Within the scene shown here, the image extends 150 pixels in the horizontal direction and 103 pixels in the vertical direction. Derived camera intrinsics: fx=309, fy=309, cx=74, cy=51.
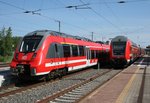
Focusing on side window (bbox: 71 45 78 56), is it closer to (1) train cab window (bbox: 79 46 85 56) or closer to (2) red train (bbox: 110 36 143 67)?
(1) train cab window (bbox: 79 46 85 56)

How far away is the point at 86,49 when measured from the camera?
27.5 meters

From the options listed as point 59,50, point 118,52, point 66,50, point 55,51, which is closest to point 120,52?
point 118,52

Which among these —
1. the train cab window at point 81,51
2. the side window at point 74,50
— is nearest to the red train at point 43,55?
the side window at point 74,50

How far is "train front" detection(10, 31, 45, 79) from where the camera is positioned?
1675 cm

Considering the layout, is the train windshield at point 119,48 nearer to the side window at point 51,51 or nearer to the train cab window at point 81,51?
the train cab window at point 81,51

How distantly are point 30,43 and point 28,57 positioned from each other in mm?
1148

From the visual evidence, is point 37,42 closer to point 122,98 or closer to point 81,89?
point 81,89

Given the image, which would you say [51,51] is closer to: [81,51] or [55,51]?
[55,51]

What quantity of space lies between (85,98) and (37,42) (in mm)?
6760

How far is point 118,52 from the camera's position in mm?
33250

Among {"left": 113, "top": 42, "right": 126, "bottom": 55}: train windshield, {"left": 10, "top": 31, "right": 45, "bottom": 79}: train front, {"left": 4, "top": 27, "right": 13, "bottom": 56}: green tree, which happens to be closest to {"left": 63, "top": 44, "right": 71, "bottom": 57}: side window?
{"left": 10, "top": 31, "right": 45, "bottom": 79}: train front

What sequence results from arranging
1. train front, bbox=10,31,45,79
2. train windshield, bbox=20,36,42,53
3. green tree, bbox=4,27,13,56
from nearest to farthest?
train front, bbox=10,31,45,79, train windshield, bbox=20,36,42,53, green tree, bbox=4,27,13,56

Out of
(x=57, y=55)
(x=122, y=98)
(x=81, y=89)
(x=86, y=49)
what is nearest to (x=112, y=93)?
(x=122, y=98)

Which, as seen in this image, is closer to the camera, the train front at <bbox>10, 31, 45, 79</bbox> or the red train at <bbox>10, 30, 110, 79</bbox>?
the train front at <bbox>10, 31, 45, 79</bbox>
